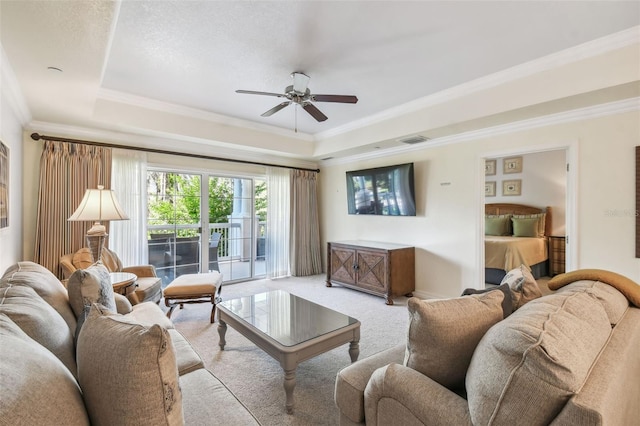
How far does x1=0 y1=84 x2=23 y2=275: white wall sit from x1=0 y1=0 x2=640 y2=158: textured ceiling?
Result: 0.78 ft

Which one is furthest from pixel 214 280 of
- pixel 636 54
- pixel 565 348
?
pixel 636 54

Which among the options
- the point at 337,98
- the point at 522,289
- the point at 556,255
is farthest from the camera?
the point at 556,255

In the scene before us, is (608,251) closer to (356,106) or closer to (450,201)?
(450,201)

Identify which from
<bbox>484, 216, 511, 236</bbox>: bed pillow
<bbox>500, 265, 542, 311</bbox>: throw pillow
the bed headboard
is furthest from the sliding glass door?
the bed headboard

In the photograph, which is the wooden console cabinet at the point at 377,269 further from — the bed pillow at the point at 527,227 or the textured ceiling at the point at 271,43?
the bed pillow at the point at 527,227

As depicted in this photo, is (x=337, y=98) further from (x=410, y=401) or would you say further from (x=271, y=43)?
(x=410, y=401)

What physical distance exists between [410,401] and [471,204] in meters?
3.22

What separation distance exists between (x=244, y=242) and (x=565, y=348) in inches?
190

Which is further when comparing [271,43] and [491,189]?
[491,189]

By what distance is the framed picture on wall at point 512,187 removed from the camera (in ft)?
19.7

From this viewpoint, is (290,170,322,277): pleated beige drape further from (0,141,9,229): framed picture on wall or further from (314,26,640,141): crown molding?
(0,141,9,229): framed picture on wall

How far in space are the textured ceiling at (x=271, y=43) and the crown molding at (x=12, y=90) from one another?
0.17 feet

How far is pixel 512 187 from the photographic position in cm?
610

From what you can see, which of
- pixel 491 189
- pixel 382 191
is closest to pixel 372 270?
pixel 382 191
